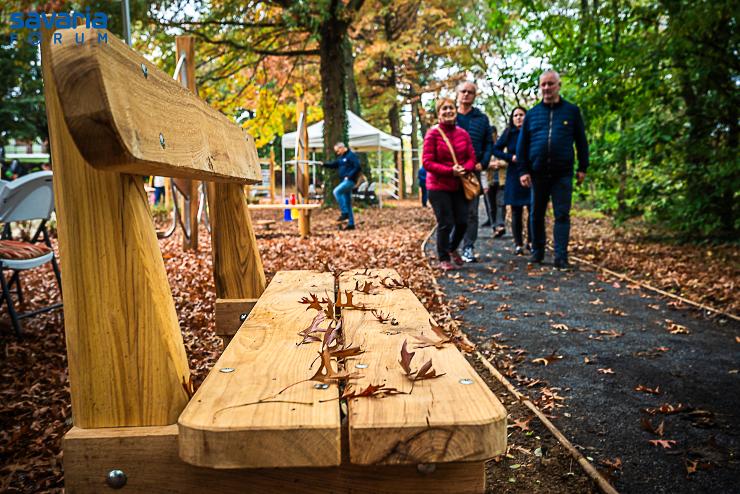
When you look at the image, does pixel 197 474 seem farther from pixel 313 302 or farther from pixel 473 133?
pixel 473 133

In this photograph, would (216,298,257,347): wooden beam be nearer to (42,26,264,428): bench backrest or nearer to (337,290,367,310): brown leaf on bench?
(337,290,367,310): brown leaf on bench

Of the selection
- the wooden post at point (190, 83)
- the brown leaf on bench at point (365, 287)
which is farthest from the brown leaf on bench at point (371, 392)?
the wooden post at point (190, 83)

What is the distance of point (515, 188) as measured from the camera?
8.94m

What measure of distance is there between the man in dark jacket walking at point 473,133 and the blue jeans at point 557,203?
0.73 meters

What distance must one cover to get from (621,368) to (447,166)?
12.1 feet

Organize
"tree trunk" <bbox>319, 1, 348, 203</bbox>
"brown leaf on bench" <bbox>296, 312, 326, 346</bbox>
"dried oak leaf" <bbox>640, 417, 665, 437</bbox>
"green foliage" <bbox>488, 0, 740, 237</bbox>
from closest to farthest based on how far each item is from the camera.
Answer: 1. "brown leaf on bench" <bbox>296, 312, 326, 346</bbox>
2. "dried oak leaf" <bbox>640, 417, 665, 437</bbox>
3. "green foliage" <bbox>488, 0, 740, 237</bbox>
4. "tree trunk" <bbox>319, 1, 348, 203</bbox>

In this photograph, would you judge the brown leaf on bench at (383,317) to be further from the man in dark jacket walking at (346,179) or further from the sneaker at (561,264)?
the man in dark jacket walking at (346,179)

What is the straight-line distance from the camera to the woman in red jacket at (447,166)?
23.1 ft

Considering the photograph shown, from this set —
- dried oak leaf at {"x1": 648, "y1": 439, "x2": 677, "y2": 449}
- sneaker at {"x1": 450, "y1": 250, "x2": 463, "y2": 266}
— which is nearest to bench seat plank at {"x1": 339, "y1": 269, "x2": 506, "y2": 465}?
dried oak leaf at {"x1": 648, "y1": 439, "x2": 677, "y2": 449}

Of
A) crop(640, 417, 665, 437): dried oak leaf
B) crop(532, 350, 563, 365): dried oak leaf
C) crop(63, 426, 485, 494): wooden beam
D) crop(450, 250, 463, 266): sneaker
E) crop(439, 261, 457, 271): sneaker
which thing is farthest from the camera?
crop(450, 250, 463, 266): sneaker

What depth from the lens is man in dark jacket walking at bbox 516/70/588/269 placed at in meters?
7.33

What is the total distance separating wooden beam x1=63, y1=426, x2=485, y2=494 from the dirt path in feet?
4.72

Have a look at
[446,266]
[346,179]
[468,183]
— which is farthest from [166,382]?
[346,179]

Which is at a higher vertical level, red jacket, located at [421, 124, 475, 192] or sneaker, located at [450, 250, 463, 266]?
red jacket, located at [421, 124, 475, 192]
